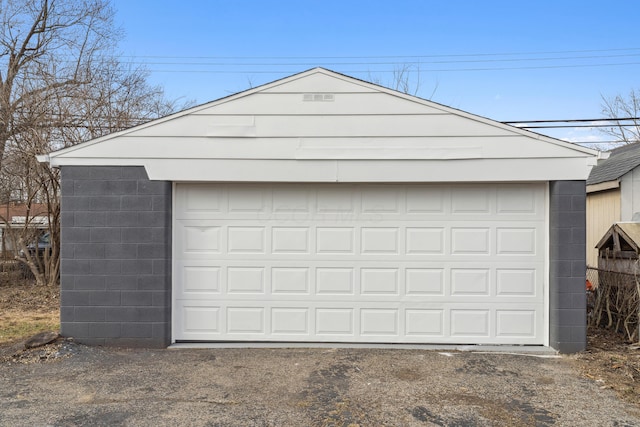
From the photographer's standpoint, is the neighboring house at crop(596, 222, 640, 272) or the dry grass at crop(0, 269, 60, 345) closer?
the neighboring house at crop(596, 222, 640, 272)

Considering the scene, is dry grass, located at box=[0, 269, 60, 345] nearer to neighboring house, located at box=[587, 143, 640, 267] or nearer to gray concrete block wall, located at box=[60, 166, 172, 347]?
gray concrete block wall, located at box=[60, 166, 172, 347]

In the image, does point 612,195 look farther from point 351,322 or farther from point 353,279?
point 351,322

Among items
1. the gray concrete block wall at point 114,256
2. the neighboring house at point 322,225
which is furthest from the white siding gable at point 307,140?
the gray concrete block wall at point 114,256

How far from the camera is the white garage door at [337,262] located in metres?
5.57

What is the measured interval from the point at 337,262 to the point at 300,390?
6.15 ft

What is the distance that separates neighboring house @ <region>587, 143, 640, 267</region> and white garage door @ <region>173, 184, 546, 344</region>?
4.12 metres

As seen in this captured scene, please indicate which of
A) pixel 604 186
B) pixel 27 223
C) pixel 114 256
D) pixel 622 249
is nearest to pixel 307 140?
pixel 114 256

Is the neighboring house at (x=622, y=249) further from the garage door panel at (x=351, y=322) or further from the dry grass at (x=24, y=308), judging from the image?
the dry grass at (x=24, y=308)

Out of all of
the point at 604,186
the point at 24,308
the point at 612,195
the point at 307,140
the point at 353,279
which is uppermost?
the point at 307,140

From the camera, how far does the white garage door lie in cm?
557

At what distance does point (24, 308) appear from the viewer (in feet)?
27.5

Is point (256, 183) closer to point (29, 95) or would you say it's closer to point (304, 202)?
point (304, 202)

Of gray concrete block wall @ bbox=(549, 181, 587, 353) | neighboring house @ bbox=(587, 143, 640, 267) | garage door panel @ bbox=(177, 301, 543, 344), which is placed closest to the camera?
gray concrete block wall @ bbox=(549, 181, 587, 353)

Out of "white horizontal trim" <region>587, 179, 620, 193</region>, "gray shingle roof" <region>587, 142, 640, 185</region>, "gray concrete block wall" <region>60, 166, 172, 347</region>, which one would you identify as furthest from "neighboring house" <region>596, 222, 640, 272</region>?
"gray concrete block wall" <region>60, 166, 172, 347</region>
